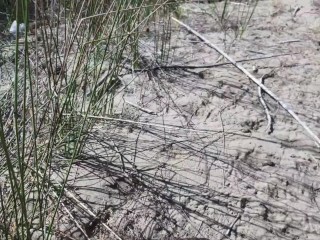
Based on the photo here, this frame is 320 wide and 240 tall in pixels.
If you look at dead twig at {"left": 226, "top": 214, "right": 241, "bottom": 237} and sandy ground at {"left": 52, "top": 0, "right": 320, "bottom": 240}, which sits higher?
sandy ground at {"left": 52, "top": 0, "right": 320, "bottom": 240}

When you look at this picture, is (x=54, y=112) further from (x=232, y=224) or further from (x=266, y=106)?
(x=266, y=106)

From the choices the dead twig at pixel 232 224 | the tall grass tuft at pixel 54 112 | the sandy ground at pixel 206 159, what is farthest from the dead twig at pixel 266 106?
the tall grass tuft at pixel 54 112

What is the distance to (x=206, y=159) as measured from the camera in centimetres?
163

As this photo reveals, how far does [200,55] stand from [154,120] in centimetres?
59

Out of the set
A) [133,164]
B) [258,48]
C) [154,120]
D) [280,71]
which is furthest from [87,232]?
[258,48]

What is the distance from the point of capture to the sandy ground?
141cm

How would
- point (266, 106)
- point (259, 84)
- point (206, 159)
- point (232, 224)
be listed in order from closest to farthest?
point (232, 224)
point (206, 159)
point (266, 106)
point (259, 84)

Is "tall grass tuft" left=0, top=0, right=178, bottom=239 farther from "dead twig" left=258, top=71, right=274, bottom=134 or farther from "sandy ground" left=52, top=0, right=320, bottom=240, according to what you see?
"dead twig" left=258, top=71, right=274, bottom=134

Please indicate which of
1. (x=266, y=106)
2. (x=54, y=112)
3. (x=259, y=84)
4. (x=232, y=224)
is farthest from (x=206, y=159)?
(x=54, y=112)

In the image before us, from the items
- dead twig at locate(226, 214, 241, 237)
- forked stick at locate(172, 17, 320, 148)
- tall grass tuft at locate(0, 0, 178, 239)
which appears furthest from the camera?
forked stick at locate(172, 17, 320, 148)

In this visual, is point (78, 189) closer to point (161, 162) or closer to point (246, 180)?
point (161, 162)

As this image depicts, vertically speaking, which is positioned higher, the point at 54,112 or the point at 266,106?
the point at 54,112

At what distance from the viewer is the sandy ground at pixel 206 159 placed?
4.61 ft

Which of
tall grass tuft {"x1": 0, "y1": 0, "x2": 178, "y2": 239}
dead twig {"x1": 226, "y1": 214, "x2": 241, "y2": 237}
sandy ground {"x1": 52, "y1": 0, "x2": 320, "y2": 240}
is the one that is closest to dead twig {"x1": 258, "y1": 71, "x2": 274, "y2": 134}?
sandy ground {"x1": 52, "y1": 0, "x2": 320, "y2": 240}
